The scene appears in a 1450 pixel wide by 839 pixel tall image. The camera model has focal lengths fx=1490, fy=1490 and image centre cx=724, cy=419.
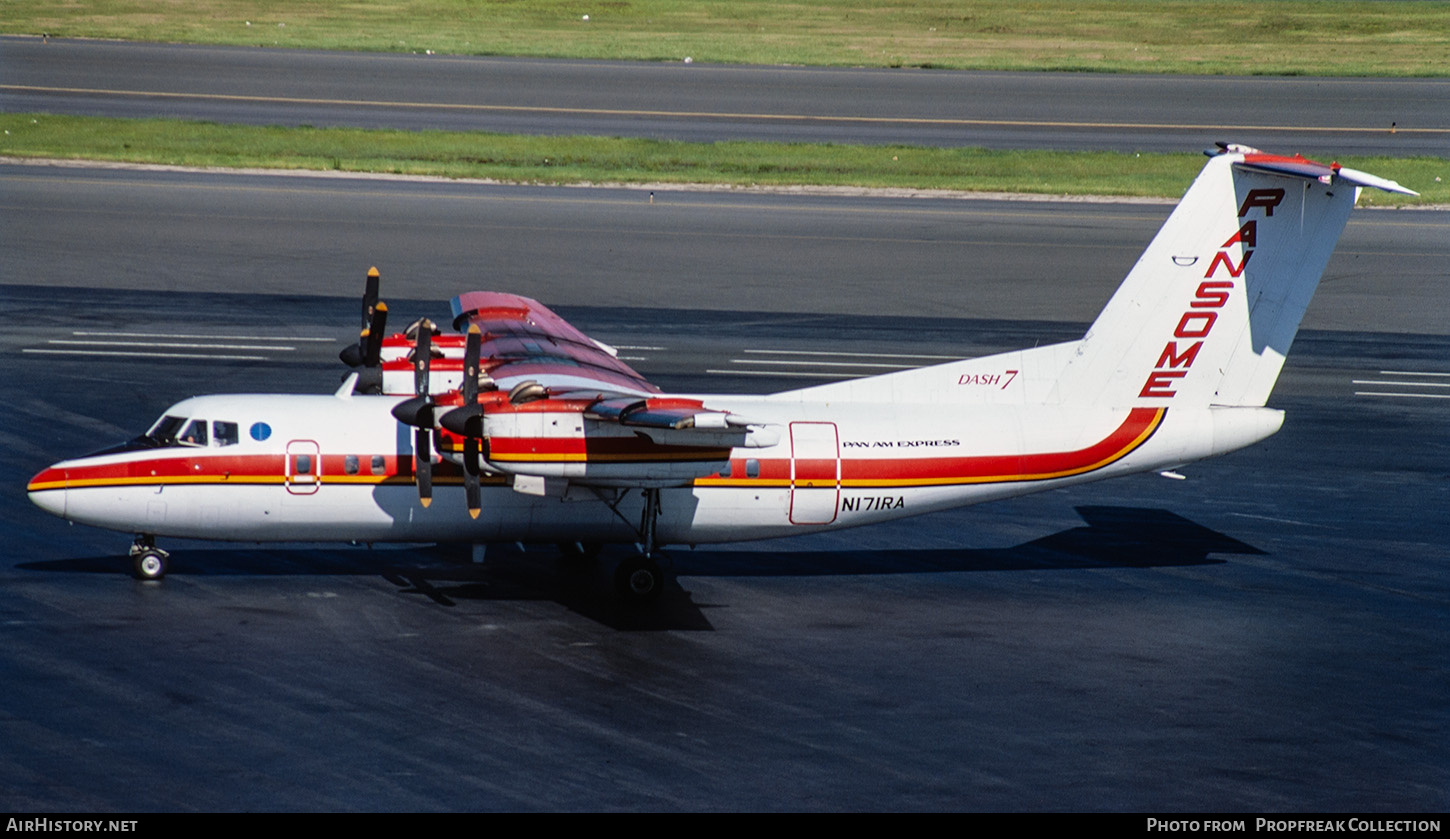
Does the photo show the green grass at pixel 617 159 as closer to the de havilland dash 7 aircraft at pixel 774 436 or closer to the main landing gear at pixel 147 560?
the de havilland dash 7 aircraft at pixel 774 436

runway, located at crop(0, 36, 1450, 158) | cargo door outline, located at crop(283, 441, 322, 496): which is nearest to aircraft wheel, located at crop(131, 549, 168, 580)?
cargo door outline, located at crop(283, 441, 322, 496)

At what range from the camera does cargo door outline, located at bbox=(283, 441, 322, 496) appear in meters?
23.4

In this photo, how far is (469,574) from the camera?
24969 millimetres

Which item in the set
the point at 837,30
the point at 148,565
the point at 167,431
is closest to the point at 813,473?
the point at 167,431

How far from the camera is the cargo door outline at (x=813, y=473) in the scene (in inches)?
948

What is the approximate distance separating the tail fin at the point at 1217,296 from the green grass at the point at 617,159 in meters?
37.8

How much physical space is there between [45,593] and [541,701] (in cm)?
863

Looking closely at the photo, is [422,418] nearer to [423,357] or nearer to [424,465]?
[424,465]

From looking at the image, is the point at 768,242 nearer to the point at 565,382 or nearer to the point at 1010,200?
the point at 1010,200

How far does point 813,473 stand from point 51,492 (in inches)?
471

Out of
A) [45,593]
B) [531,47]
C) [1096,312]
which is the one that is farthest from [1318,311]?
[531,47]

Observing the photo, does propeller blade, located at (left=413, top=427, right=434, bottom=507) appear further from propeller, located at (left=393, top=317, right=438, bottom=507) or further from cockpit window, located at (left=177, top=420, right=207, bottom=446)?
cockpit window, located at (left=177, top=420, right=207, bottom=446)

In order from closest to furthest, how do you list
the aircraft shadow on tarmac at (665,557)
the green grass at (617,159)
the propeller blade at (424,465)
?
the propeller blade at (424,465) → the aircraft shadow on tarmac at (665,557) → the green grass at (617,159)

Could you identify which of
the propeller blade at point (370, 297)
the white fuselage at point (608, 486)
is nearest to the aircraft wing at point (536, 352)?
the white fuselage at point (608, 486)
